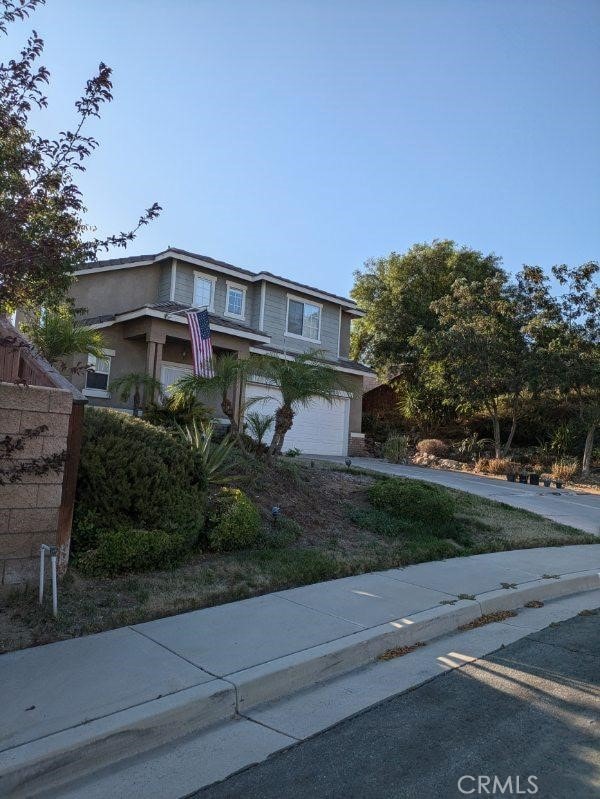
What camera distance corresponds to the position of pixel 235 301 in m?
22.0

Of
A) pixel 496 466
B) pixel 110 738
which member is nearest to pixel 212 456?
pixel 110 738

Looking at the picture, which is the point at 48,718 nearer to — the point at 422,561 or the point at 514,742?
the point at 514,742

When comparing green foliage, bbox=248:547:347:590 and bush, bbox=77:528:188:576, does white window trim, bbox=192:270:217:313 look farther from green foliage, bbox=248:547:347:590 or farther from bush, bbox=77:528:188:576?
bush, bbox=77:528:188:576

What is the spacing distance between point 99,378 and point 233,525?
12017 mm

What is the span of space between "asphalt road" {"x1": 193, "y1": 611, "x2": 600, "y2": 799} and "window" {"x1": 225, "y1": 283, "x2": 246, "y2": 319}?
17931 millimetres

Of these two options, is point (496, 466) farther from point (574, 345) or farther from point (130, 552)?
point (130, 552)

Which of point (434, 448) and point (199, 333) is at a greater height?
point (199, 333)

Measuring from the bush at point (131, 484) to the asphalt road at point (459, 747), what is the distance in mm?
3336

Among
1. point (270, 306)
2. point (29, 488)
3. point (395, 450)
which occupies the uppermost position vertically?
point (270, 306)

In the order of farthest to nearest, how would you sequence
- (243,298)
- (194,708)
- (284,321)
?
(284,321) < (243,298) < (194,708)

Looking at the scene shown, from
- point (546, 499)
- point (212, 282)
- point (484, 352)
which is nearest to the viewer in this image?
point (546, 499)

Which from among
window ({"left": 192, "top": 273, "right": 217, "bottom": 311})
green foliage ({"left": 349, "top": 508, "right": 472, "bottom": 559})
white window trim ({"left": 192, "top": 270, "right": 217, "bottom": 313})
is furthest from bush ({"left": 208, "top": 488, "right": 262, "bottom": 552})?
white window trim ({"left": 192, "top": 270, "right": 217, "bottom": 313})

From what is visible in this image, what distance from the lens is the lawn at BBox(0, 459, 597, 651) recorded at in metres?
5.32

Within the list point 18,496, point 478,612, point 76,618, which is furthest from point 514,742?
point 18,496
